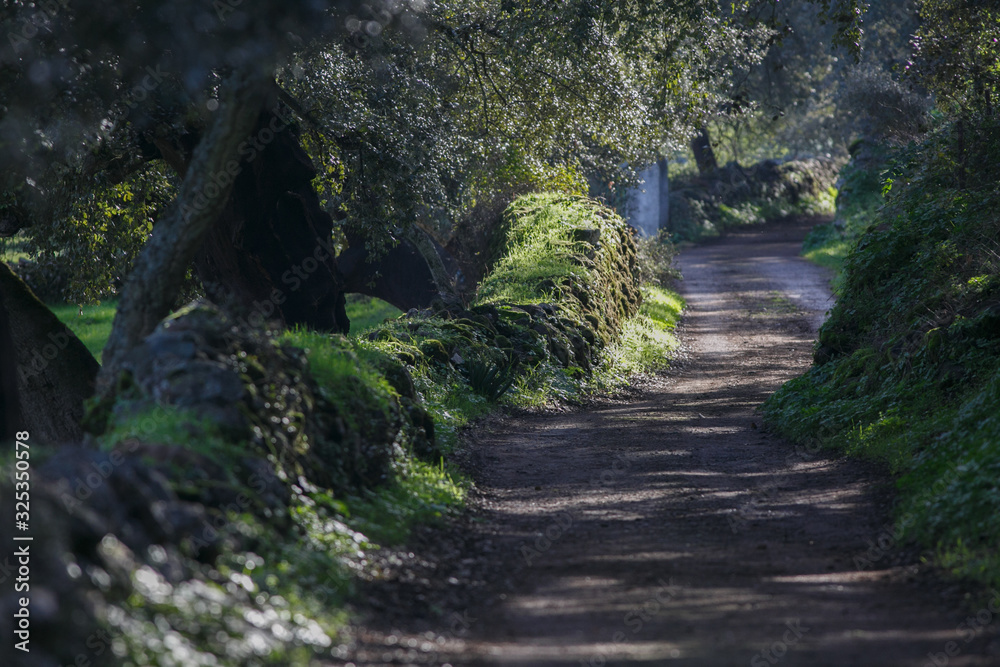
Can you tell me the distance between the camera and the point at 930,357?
29.0 feet

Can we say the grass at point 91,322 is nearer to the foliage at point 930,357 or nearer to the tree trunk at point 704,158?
the foliage at point 930,357

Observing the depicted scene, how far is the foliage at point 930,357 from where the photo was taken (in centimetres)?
625

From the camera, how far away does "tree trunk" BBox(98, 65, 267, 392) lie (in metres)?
6.25

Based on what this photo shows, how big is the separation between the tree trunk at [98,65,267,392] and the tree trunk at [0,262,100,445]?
3.70 m

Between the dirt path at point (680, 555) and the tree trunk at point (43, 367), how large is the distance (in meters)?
4.16

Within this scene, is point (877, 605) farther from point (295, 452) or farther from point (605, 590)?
point (295, 452)

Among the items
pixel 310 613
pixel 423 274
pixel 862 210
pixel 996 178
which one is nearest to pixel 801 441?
pixel 996 178
